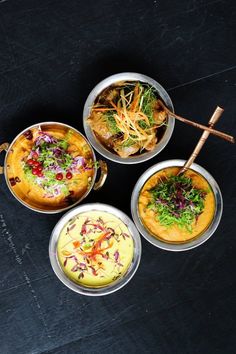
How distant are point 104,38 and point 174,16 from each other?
49cm

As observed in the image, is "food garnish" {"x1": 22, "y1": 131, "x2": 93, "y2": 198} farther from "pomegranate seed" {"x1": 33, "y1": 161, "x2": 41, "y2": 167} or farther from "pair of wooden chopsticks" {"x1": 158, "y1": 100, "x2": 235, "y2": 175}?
"pair of wooden chopsticks" {"x1": 158, "y1": 100, "x2": 235, "y2": 175}

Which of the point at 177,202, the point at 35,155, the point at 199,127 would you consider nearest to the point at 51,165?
the point at 35,155

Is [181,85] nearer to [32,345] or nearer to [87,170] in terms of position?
[87,170]

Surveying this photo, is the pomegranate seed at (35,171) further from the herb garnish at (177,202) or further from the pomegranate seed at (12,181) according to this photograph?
the herb garnish at (177,202)

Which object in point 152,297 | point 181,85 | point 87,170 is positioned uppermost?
point 181,85

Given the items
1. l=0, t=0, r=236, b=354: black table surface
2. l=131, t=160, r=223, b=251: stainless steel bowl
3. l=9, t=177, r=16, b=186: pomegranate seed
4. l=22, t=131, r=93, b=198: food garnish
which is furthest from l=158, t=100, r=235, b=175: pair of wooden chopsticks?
l=9, t=177, r=16, b=186: pomegranate seed

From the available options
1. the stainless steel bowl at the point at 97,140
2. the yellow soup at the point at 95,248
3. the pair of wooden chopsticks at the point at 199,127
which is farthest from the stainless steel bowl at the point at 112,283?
the pair of wooden chopsticks at the point at 199,127

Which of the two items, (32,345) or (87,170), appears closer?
(87,170)

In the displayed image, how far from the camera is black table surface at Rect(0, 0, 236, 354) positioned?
321 centimetres

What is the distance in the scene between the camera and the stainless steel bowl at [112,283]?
9.89ft

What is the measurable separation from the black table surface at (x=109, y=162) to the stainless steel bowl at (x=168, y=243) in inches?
8.2

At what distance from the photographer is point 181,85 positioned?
3.24 metres

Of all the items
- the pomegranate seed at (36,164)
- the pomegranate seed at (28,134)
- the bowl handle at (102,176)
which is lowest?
the bowl handle at (102,176)

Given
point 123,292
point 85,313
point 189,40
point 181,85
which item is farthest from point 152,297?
point 189,40
